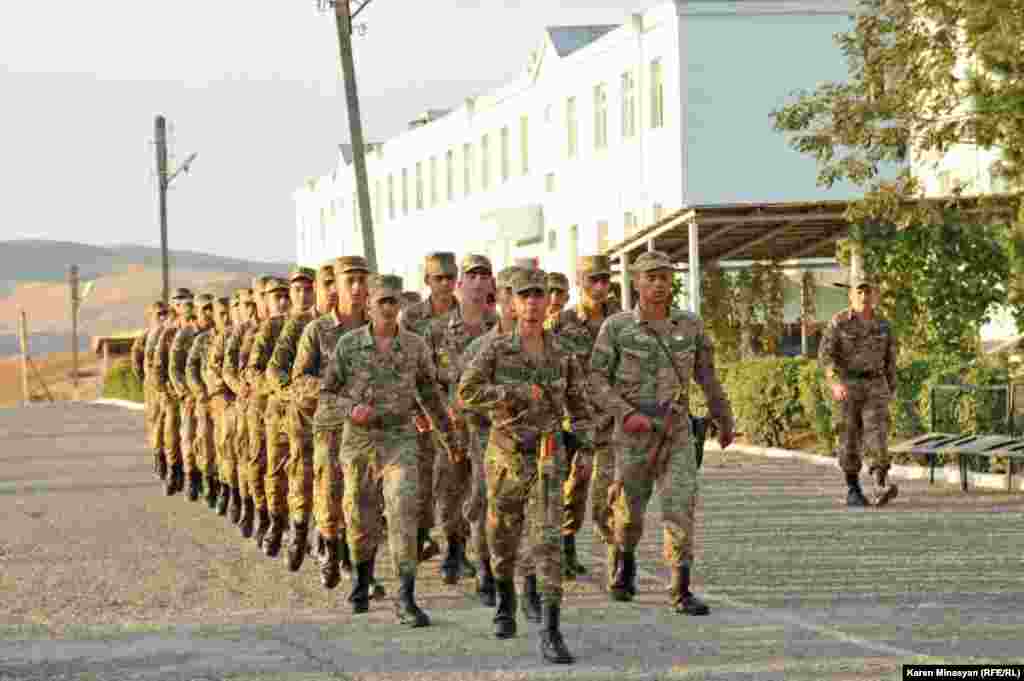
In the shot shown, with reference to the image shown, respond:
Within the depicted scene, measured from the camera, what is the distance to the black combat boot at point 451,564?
14.5 m

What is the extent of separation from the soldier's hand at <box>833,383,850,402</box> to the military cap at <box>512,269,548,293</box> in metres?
8.54

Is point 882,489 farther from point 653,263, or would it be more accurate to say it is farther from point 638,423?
point 653,263

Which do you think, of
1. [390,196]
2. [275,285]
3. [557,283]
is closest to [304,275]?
[275,285]

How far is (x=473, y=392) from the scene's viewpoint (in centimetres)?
1179

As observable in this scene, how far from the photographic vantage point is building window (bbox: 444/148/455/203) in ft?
217

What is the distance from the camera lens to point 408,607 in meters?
12.3

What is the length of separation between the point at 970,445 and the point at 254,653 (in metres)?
11.0

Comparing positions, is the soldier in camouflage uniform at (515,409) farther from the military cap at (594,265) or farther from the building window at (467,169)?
the building window at (467,169)

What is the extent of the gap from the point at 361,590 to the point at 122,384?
214ft

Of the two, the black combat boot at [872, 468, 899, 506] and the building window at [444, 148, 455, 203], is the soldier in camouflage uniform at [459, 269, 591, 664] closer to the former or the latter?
the black combat boot at [872, 468, 899, 506]

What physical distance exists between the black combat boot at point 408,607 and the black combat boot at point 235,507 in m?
7.32

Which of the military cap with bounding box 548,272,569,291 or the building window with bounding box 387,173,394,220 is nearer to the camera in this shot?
the military cap with bounding box 548,272,569,291

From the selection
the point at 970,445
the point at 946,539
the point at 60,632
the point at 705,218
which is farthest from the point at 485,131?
the point at 60,632

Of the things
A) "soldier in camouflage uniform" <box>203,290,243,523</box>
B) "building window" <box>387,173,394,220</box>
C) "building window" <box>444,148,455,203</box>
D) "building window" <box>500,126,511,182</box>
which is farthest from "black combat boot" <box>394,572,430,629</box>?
"building window" <box>387,173,394,220</box>
